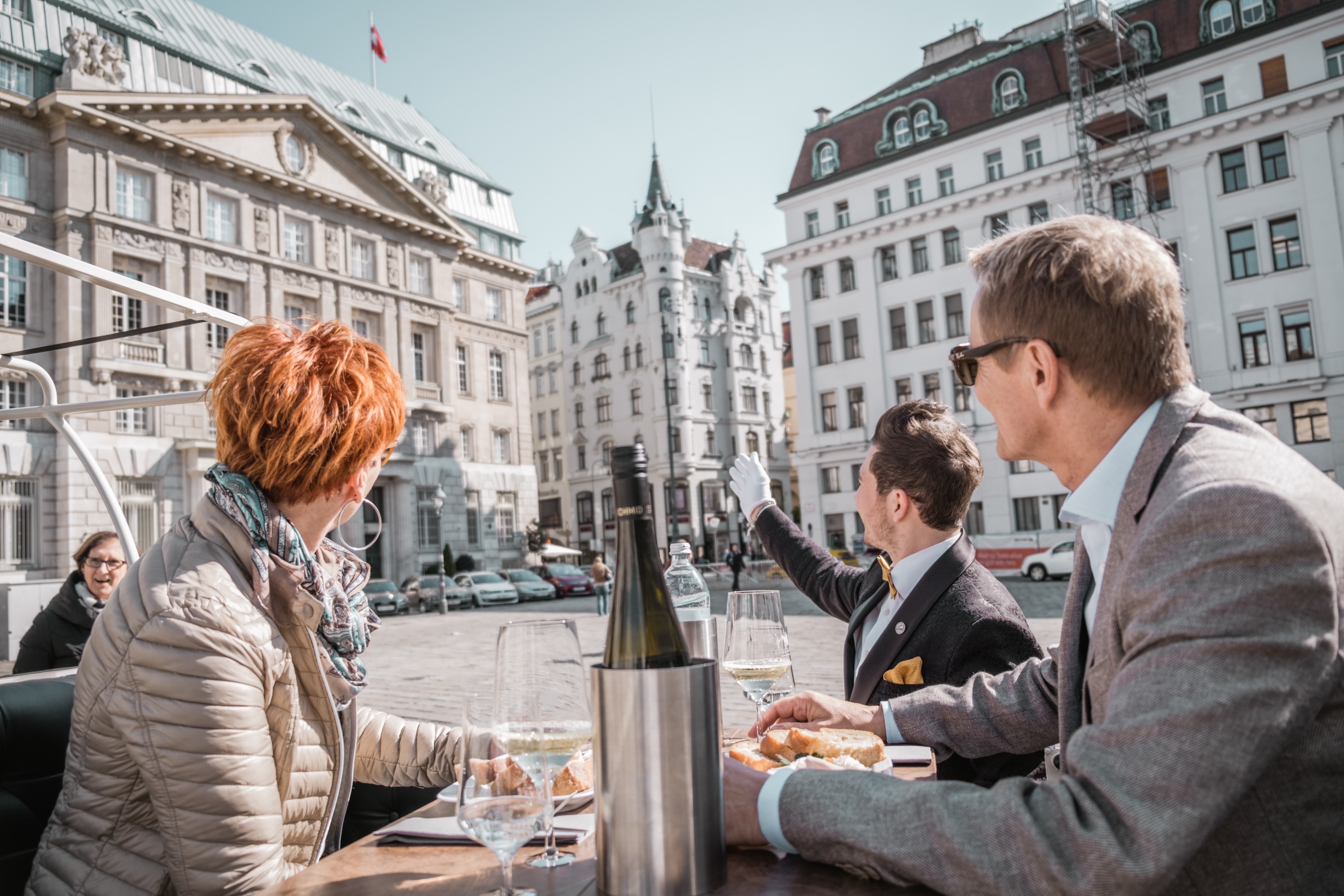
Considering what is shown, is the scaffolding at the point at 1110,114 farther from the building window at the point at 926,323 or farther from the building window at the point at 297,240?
the building window at the point at 297,240

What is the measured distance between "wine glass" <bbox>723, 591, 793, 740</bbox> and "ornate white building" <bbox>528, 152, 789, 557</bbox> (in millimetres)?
53326

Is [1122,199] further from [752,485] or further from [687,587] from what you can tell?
[687,587]

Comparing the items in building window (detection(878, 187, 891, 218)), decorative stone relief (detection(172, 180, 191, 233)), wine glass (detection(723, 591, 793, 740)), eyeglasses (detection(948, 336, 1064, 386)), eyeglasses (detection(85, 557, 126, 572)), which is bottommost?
wine glass (detection(723, 591, 793, 740))

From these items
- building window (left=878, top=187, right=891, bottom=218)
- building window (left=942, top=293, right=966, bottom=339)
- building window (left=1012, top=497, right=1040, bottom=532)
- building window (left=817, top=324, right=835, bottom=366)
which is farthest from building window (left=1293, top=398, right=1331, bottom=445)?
building window (left=817, top=324, right=835, bottom=366)

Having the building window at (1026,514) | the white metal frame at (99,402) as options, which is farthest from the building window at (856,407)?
the white metal frame at (99,402)

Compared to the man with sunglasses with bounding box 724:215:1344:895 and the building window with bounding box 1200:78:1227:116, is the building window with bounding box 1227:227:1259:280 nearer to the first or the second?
the building window with bounding box 1200:78:1227:116

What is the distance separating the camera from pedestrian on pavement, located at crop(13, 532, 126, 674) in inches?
247

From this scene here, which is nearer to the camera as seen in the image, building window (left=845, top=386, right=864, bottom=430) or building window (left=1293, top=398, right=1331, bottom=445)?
building window (left=1293, top=398, right=1331, bottom=445)

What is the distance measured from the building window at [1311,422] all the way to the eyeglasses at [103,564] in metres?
→ 35.1

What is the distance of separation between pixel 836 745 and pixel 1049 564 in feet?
93.8

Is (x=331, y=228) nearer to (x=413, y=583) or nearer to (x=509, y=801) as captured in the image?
(x=413, y=583)

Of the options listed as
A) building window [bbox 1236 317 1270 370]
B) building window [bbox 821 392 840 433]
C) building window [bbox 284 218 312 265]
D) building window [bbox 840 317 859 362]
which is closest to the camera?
building window [bbox 1236 317 1270 370]

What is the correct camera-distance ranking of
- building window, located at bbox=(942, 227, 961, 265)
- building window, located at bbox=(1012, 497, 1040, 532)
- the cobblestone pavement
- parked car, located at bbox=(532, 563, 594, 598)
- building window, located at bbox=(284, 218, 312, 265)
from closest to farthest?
the cobblestone pavement → building window, located at bbox=(1012, 497, 1040, 532) → parked car, located at bbox=(532, 563, 594, 598) → building window, located at bbox=(284, 218, 312, 265) → building window, located at bbox=(942, 227, 961, 265)

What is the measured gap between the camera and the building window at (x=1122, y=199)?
117ft
